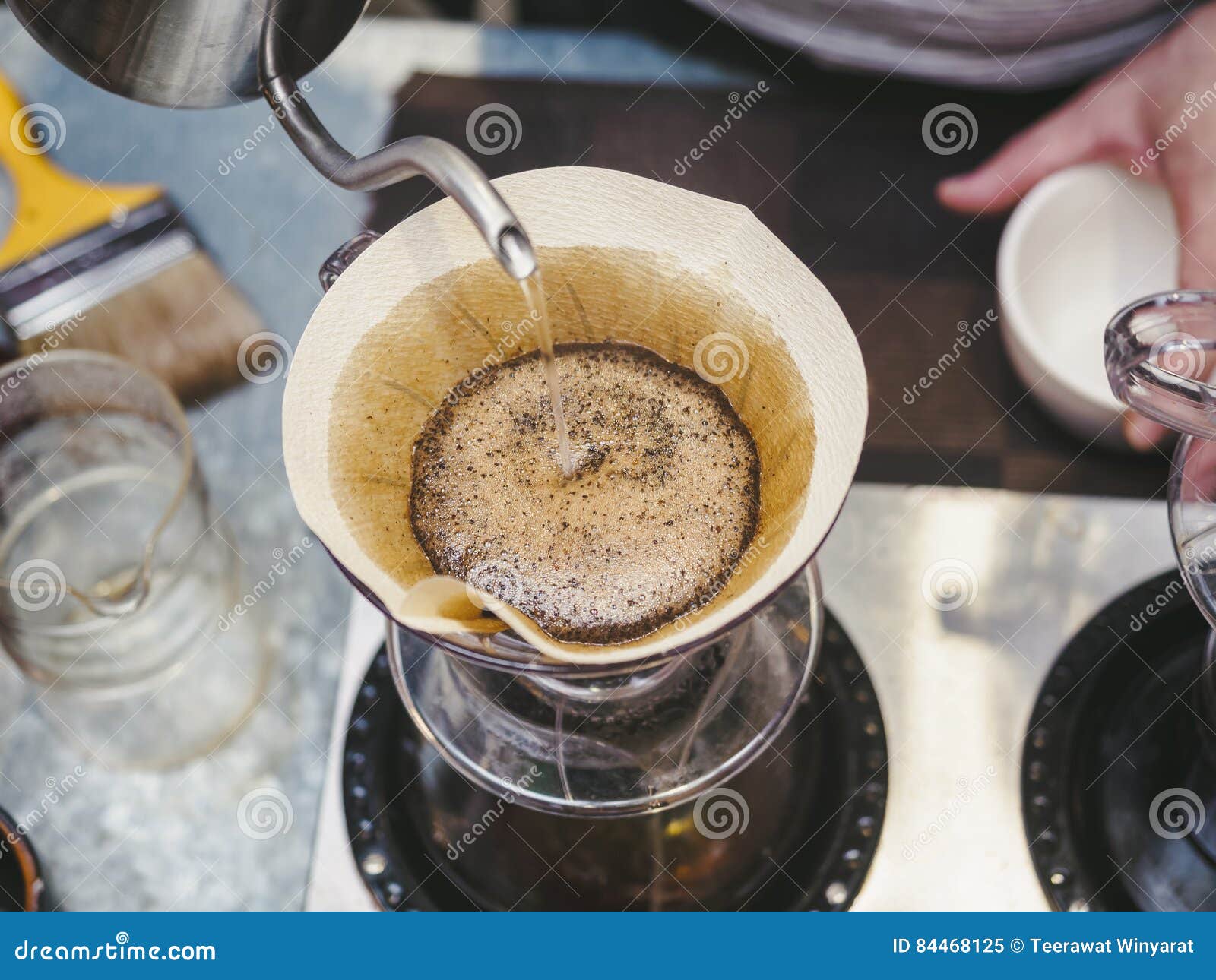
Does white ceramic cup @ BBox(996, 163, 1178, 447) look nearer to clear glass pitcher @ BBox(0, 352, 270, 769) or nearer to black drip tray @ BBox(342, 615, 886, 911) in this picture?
black drip tray @ BBox(342, 615, 886, 911)

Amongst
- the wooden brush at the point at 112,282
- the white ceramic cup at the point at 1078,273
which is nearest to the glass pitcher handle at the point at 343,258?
the wooden brush at the point at 112,282

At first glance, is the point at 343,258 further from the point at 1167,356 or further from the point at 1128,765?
the point at 1128,765

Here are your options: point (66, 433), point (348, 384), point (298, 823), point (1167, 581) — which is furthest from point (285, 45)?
point (1167, 581)

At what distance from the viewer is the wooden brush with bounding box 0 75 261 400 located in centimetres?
110

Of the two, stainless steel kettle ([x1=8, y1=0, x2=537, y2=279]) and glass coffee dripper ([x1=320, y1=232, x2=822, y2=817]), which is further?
glass coffee dripper ([x1=320, y1=232, x2=822, y2=817])

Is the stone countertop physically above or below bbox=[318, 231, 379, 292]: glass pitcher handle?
below

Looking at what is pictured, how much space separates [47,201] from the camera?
1.13m

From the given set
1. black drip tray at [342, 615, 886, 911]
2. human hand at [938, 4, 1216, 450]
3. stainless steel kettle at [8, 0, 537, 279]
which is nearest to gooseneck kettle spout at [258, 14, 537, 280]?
stainless steel kettle at [8, 0, 537, 279]

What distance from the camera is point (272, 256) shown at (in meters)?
1.22

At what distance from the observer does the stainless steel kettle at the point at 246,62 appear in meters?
0.54

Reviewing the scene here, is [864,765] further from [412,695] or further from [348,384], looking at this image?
[348,384]

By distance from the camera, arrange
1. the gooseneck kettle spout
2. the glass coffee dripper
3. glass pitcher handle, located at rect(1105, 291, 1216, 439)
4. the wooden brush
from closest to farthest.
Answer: the gooseneck kettle spout, glass pitcher handle, located at rect(1105, 291, 1216, 439), the glass coffee dripper, the wooden brush

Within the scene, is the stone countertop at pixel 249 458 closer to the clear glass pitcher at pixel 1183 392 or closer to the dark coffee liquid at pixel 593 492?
the dark coffee liquid at pixel 593 492

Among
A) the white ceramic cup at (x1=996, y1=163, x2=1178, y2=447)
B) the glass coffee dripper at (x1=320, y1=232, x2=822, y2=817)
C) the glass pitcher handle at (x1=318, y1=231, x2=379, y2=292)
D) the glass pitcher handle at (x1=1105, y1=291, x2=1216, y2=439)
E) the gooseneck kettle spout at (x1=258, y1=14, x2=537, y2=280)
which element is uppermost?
the gooseneck kettle spout at (x1=258, y1=14, x2=537, y2=280)
